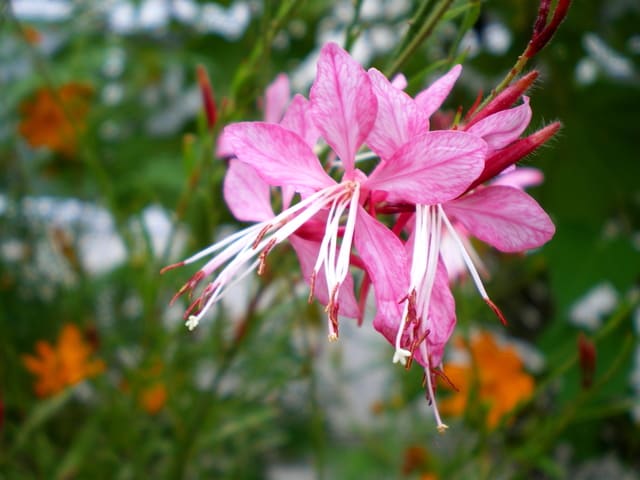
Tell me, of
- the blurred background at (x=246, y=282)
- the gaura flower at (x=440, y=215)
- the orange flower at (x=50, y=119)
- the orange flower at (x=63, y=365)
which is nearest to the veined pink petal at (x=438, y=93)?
the gaura flower at (x=440, y=215)

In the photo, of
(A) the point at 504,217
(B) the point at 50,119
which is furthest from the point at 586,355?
(B) the point at 50,119

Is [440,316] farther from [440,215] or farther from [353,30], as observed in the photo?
[353,30]

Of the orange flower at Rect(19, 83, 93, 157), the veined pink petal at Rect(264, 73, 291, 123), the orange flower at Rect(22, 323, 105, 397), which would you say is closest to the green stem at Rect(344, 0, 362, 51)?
the veined pink petal at Rect(264, 73, 291, 123)

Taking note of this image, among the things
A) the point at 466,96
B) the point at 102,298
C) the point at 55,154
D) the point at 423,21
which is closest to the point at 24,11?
the point at 55,154

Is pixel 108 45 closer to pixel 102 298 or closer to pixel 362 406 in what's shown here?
pixel 102 298

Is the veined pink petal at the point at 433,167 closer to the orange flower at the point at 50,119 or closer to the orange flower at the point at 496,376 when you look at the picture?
the orange flower at the point at 496,376
